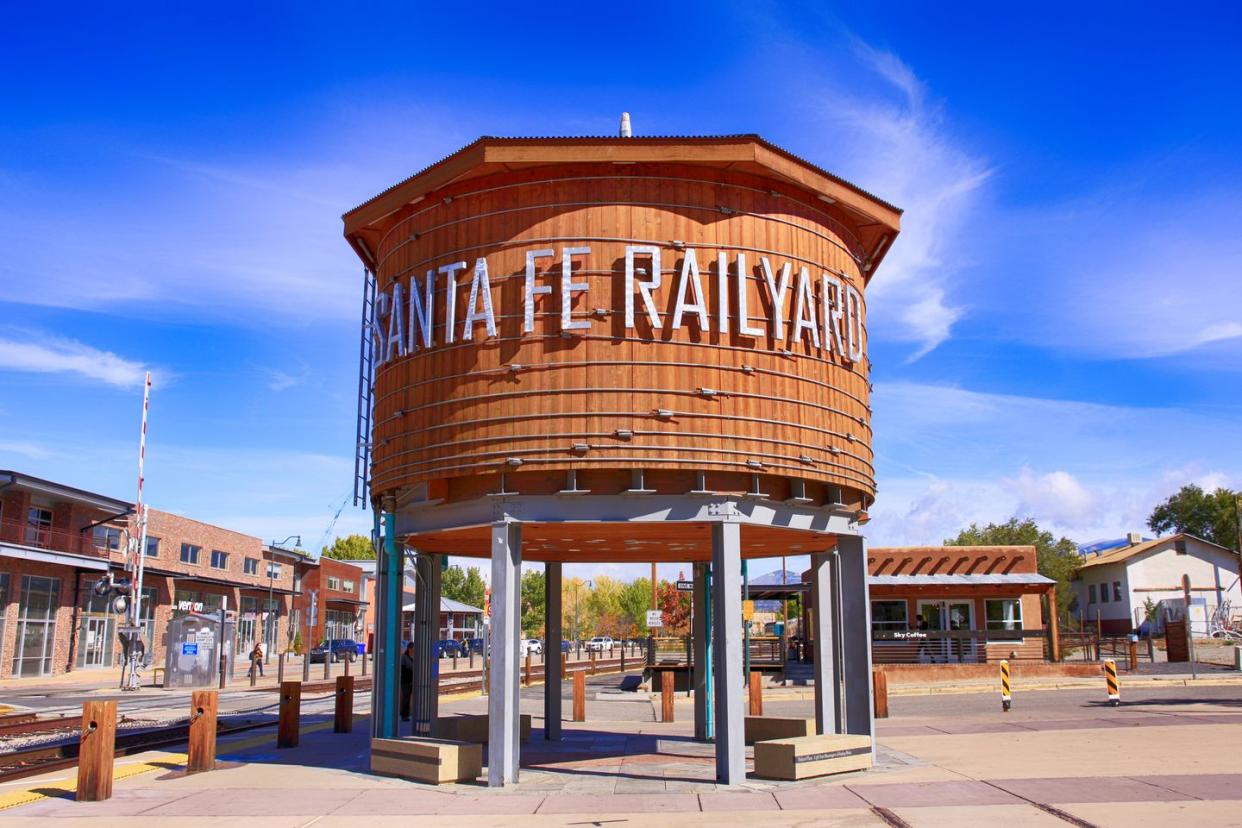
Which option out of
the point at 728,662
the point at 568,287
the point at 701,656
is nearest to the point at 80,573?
the point at 701,656

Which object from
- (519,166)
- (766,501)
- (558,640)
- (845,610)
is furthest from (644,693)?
(519,166)

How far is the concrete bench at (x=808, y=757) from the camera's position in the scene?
15648 millimetres

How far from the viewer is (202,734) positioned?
16875mm

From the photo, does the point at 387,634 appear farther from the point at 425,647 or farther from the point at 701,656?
the point at 701,656

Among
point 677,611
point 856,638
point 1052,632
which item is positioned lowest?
point 1052,632

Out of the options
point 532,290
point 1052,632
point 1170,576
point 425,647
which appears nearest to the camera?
point 532,290

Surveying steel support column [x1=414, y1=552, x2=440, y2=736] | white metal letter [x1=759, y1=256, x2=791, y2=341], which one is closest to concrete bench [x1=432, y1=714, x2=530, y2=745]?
steel support column [x1=414, y1=552, x2=440, y2=736]

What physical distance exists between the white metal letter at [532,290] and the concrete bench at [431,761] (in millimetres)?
6446

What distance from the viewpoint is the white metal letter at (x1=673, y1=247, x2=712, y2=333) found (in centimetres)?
1611

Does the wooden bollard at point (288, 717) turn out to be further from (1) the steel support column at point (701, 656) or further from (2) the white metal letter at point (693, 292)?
(2) the white metal letter at point (693, 292)

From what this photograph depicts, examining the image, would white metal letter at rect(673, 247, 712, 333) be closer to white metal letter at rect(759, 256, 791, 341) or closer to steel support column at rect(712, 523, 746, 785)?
white metal letter at rect(759, 256, 791, 341)

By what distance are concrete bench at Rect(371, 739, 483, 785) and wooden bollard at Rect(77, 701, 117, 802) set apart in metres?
4.02

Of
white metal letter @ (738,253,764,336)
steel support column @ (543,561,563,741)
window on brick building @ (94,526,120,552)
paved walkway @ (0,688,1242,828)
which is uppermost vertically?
white metal letter @ (738,253,764,336)

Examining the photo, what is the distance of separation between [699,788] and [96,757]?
836cm
